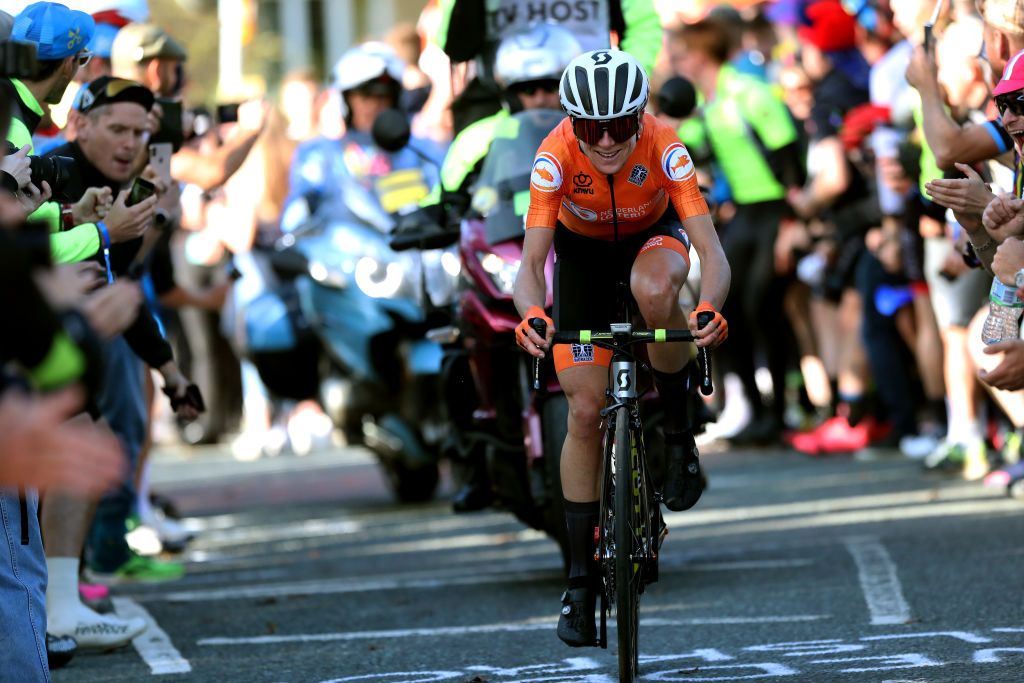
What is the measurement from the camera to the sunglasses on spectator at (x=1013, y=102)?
690 cm

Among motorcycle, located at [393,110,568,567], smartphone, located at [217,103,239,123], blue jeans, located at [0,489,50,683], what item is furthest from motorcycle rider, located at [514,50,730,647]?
smartphone, located at [217,103,239,123]

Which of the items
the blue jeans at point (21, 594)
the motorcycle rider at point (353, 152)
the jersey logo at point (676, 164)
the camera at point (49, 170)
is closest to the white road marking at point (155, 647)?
the blue jeans at point (21, 594)

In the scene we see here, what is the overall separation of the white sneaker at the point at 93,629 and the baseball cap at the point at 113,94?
2.01 m

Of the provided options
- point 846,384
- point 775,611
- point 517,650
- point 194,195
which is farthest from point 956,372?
point 194,195

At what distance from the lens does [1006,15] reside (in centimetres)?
798

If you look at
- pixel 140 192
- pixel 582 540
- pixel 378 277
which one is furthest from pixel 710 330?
pixel 378 277

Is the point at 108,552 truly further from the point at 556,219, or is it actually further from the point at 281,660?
the point at 556,219

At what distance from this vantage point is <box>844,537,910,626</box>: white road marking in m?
7.88

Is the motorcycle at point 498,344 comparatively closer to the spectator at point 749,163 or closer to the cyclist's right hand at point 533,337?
the cyclist's right hand at point 533,337

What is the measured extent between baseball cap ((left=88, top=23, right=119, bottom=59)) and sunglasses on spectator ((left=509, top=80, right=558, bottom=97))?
91.0 inches

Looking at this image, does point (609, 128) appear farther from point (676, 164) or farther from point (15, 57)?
point (15, 57)

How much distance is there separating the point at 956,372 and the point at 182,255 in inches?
302

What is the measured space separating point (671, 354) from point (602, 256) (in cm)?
43

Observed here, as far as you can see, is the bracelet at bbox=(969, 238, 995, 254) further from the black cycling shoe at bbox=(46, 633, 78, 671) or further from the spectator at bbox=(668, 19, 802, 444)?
the spectator at bbox=(668, 19, 802, 444)
